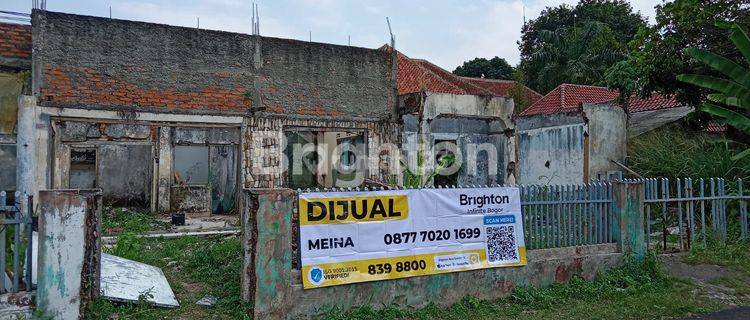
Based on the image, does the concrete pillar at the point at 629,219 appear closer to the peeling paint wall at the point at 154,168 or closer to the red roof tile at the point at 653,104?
the peeling paint wall at the point at 154,168

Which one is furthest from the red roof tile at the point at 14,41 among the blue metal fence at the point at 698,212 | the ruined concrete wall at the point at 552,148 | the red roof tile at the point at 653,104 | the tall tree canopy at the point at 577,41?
the tall tree canopy at the point at 577,41

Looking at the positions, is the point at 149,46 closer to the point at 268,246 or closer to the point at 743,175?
the point at 268,246

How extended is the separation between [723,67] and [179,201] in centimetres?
1574

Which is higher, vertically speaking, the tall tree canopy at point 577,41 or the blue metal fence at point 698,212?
the tall tree canopy at point 577,41

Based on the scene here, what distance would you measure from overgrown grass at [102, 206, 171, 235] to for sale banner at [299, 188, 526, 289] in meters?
7.65

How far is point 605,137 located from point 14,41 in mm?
15518

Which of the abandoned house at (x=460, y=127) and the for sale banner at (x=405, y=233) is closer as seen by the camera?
the for sale banner at (x=405, y=233)

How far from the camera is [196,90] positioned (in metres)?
11.7

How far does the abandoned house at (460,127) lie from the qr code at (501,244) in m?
7.58

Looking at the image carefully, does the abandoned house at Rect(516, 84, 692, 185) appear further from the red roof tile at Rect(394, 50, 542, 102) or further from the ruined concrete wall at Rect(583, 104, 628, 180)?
the red roof tile at Rect(394, 50, 542, 102)

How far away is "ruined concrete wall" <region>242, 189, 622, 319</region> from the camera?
209 inches

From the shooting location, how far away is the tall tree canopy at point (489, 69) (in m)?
39.0

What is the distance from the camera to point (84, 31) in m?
10.8

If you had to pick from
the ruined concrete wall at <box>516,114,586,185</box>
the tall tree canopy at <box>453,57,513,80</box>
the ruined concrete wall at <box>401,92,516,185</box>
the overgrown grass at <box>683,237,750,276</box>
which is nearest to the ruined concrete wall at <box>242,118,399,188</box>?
the ruined concrete wall at <box>401,92,516,185</box>
